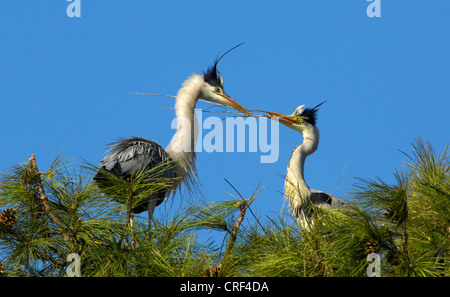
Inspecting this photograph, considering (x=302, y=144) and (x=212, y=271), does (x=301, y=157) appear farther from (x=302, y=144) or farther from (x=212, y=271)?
(x=212, y=271)

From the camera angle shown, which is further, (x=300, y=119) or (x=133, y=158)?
(x=300, y=119)

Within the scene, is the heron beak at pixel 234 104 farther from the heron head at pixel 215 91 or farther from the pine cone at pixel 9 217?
the pine cone at pixel 9 217

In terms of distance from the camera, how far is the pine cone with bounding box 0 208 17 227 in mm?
4746

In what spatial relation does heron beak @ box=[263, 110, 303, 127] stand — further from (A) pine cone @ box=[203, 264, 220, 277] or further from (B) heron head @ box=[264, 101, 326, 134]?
(A) pine cone @ box=[203, 264, 220, 277]

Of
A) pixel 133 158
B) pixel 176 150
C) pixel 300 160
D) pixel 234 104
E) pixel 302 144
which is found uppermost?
pixel 234 104

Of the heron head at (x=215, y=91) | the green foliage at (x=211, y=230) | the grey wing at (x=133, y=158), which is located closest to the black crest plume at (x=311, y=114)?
the heron head at (x=215, y=91)

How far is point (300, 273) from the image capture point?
451cm

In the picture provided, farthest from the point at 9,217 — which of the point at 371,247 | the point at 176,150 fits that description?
the point at 176,150

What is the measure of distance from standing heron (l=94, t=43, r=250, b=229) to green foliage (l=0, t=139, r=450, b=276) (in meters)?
0.86

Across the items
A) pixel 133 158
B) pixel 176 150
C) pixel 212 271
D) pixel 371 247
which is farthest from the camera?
pixel 176 150

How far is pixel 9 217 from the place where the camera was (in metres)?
4.75

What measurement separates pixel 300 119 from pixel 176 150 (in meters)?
2.63

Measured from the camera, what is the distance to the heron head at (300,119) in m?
9.93
